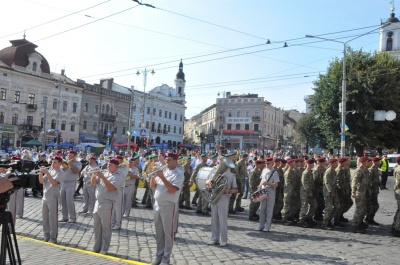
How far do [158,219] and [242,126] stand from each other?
82.2 meters

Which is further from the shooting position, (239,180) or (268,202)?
(239,180)

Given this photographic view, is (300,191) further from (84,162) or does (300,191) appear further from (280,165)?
(84,162)

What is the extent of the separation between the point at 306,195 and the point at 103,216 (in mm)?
5928

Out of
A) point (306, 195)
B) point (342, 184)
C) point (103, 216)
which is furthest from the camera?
point (342, 184)

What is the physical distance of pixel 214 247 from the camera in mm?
7773

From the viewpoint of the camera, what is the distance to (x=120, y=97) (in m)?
66.9

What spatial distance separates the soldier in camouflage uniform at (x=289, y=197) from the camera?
429 inches

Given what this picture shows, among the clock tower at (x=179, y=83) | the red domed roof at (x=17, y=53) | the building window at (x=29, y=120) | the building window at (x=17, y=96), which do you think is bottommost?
the building window at (x=29, y=120)

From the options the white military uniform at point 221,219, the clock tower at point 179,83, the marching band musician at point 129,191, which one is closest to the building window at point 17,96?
the clock tower at point 179,83

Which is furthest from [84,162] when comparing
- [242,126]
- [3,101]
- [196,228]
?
[242,126]

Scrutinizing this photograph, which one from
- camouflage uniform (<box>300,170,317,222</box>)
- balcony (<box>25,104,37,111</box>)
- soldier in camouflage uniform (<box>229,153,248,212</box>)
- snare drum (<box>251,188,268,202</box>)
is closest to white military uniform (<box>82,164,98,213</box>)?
soldier in camouflage uniform (<box>229,153,248,212</box>)

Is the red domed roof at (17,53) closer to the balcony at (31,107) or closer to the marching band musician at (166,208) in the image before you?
the balcony at (31,107)

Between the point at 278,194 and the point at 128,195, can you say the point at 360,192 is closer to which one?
the point at 278,194

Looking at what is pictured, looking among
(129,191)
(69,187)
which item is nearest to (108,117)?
(129,191)
